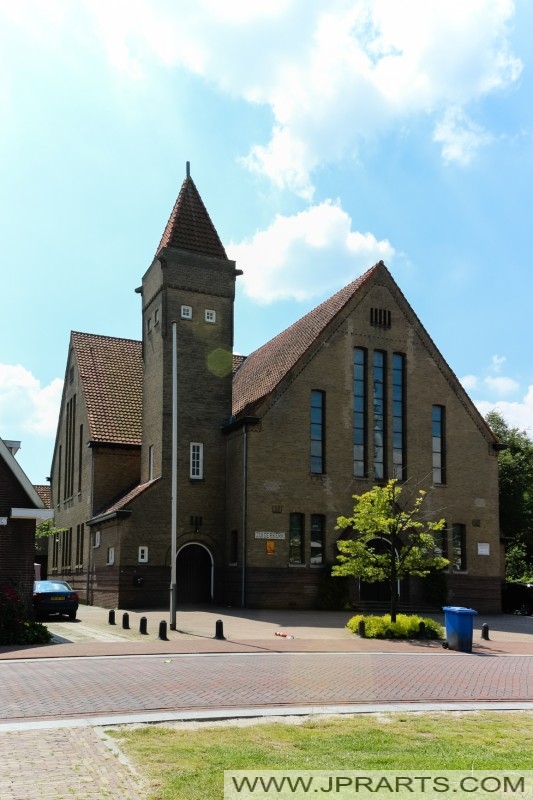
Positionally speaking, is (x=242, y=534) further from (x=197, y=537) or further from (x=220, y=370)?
(x=220, y=370)

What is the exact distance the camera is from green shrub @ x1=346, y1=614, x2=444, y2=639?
24016mm

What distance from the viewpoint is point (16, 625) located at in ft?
70.4

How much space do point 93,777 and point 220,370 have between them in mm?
29498

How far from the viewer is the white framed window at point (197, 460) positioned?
35.9 metres

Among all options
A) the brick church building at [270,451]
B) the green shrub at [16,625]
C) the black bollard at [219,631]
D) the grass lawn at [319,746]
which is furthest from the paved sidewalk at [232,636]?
the grass lawn at [319,746]

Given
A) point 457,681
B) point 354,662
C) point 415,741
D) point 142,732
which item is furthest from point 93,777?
Answer: point 354,662

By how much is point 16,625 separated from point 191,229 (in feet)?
71.4

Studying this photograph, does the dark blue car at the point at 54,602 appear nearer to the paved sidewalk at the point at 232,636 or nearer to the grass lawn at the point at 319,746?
the paved sidewalk at the point at 232,636

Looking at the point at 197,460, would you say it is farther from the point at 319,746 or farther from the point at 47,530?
the point at 319,746

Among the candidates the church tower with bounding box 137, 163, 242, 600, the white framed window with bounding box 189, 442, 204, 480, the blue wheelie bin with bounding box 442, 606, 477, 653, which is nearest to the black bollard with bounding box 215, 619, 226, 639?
the blue wheelie bin with bounding box 442, 606, 477, 653

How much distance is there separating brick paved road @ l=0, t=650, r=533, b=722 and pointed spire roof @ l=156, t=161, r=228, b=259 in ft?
74.3

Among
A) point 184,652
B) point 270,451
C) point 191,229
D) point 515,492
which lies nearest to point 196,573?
point 270,451

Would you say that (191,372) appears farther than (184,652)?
Yes

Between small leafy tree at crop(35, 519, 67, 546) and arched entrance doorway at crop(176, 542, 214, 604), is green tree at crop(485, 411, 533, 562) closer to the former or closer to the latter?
arched entrance doorway at crop(176, 542, 214, 604)
